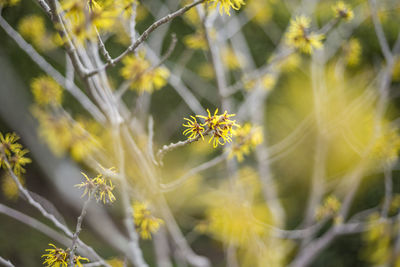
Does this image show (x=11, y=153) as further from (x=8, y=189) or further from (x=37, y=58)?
(x=37, y=58)

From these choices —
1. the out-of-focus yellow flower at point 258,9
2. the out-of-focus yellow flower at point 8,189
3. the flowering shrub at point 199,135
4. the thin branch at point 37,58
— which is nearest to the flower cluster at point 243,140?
the flowering shrub at point 199,135

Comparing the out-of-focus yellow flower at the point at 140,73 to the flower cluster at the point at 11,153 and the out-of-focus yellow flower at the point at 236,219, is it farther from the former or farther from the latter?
the out-of-focus yellow flower at the point at 236,219

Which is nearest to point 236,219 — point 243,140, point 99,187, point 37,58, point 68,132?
point 243,140

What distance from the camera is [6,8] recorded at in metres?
0.76

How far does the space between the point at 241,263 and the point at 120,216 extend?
2.52ft

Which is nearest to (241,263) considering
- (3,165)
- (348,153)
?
(348,153)

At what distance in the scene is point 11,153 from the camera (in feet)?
1.94

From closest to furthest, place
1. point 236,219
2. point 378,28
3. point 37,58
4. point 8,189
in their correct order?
1. point 8,189
2. point 37,58
3. point 378,28
4. point 236,219

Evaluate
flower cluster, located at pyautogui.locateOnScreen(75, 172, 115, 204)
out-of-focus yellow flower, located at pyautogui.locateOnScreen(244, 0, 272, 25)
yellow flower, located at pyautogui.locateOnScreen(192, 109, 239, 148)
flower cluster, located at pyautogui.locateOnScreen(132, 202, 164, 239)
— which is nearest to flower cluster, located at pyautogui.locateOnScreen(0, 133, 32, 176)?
flower cluster, located at pyautogui.locateOnScreen(75, 172, 115, 204)

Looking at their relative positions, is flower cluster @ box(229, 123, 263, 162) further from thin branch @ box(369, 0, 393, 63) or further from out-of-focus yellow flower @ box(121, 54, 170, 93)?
thin branch @ box(369, 0, 393, 63)

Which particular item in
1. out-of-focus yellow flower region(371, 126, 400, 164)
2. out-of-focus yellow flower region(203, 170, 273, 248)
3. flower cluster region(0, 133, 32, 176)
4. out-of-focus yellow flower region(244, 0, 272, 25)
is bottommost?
flower cluster region(0, 133, 32, 176)

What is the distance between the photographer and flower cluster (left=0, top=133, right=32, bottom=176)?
557 mm

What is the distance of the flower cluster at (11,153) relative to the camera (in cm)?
56

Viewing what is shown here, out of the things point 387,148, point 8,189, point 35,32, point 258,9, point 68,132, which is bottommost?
point 8,189
